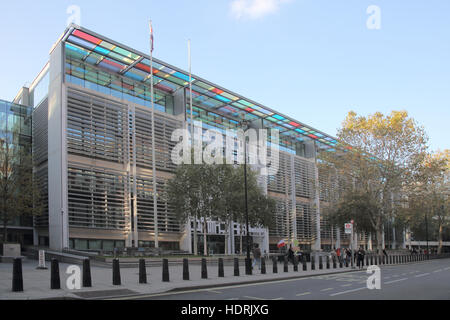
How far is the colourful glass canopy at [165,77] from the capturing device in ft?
121

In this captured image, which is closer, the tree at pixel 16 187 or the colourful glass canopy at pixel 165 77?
the tree at pixel 16 187

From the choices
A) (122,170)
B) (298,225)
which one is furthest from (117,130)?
(298,225)

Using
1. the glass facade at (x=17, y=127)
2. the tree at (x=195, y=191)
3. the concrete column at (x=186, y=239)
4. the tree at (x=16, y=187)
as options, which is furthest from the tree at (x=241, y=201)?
the glass facade at (x=17, y=127)

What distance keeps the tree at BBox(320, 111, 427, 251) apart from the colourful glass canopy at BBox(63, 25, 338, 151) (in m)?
2.89

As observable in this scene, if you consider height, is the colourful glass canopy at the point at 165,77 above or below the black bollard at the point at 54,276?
above

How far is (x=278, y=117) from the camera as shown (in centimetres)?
5828

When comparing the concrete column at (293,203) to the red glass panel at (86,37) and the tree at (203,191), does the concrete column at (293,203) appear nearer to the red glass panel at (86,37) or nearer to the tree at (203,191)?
the tree at (203,191)

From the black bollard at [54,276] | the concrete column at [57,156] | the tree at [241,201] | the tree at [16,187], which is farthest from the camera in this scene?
the tree at [241,201]

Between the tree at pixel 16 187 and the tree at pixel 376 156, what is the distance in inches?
1100

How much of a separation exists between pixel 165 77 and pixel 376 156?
22.7 metres

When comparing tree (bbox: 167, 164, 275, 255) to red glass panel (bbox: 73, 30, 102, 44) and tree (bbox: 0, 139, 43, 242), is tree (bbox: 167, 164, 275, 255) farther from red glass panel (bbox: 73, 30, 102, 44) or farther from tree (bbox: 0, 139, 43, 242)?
red glass panel (bbox: 73, 30, 102, 44)

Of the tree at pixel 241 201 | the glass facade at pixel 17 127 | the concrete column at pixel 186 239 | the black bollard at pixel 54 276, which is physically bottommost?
the concrete column at pixel 186 239

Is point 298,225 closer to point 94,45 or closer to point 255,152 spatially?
point 255,152
